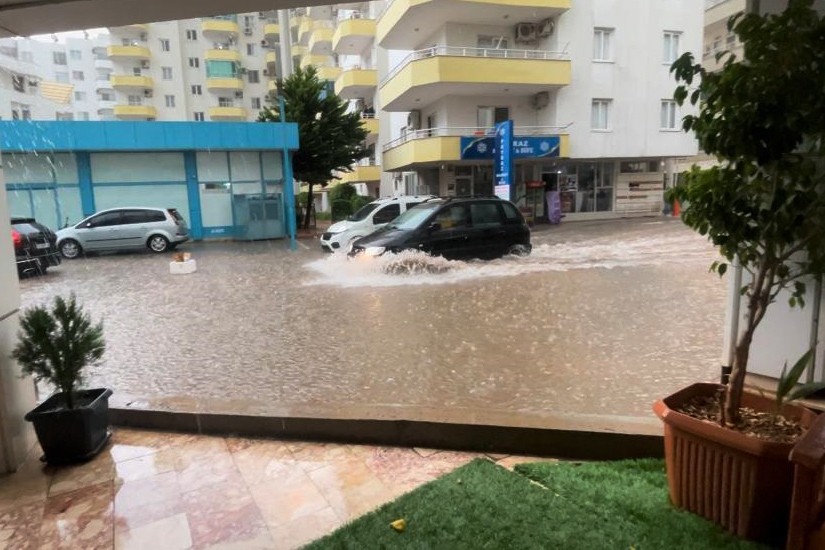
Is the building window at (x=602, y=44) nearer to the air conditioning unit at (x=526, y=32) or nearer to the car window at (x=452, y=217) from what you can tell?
the air conditioning unit at (x=526, y=32)

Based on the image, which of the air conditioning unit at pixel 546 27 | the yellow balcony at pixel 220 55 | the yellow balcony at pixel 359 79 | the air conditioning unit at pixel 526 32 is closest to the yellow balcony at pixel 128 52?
the yellow balcony at pixel 220 55

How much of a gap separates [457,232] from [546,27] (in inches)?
651

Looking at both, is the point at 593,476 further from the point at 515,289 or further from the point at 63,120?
the point at 63,120

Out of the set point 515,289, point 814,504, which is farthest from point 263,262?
point 814,504

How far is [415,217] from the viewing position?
39.1 ft

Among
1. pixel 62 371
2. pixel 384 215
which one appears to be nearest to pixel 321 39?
pixel 384 215

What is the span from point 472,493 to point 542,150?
71.0 feet

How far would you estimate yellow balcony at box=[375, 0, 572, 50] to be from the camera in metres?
21.5

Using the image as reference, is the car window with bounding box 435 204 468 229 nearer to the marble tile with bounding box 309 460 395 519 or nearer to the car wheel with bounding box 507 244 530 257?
the car wheel with bounding box 507 244 530 257

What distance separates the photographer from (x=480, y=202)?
12.2m

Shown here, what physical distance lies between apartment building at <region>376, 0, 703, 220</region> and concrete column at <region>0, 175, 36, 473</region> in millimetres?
19206

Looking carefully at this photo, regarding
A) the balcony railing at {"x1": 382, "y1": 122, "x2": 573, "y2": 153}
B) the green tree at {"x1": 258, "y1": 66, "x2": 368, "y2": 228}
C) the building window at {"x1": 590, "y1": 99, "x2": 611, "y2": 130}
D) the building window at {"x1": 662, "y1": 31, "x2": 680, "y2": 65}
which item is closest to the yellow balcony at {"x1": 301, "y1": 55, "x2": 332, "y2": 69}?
the green tree at {"x1": 258, "y1": 66, "x2": 368, "y2": 228}

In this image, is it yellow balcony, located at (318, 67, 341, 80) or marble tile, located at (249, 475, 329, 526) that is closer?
marble tile, located at (249, 475, 329, 526)

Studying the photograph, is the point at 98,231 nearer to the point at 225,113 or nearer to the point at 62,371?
the point at 62,371
